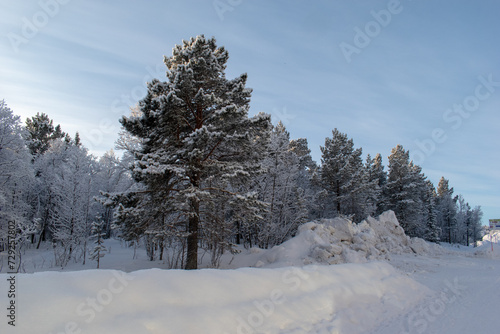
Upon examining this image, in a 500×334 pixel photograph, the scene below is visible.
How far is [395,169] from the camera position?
36.0 metres

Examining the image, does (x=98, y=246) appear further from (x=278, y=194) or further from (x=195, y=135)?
(x=278, y=194)

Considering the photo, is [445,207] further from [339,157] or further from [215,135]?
[215,135]

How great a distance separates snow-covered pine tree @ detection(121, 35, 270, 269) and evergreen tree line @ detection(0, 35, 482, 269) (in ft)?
0.16

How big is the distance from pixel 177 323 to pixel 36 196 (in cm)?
3703

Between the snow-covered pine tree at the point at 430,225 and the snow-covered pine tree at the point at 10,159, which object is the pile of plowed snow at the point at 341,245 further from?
the snow-covered pine tree at the point at 430,225

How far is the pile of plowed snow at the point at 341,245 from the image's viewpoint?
41.9ft

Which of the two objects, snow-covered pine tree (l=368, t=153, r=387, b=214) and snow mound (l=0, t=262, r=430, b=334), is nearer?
snow mound (l=0, t=262, r=430, b=334)

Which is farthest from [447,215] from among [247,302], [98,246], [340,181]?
[247,302]

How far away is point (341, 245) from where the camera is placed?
1487 centimetres

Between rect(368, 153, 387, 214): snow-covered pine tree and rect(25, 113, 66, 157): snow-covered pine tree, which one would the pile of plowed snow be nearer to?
rect(368, 153, 387, 214): snow-covered pine tree

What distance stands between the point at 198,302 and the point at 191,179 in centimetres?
805

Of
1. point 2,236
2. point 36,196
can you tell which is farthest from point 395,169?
point 36,196

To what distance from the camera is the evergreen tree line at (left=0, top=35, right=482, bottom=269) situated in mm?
10883

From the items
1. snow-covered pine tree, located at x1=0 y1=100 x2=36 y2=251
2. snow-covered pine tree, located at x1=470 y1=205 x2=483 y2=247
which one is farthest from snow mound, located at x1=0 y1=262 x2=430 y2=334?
snow-covered pine tree, located at x1=470 y1=205 x2=483 y2=247
